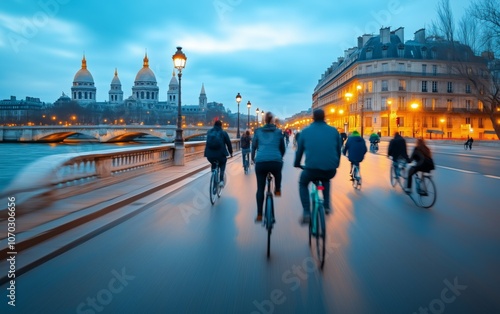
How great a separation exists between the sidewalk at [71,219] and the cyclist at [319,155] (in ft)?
11.0

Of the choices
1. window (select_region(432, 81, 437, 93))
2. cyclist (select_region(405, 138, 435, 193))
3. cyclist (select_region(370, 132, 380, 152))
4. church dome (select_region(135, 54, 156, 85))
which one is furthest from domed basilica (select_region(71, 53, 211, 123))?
cyclist (select_region(405, 138, 435, 193))

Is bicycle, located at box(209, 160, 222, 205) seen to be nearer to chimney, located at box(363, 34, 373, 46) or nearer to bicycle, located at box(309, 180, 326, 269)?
bicycle, located at box(309, 180, 326, 269)

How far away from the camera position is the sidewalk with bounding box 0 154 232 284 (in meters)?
5.64

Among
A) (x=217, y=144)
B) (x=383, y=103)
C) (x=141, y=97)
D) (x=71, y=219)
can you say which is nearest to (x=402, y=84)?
(x=383, y=103)

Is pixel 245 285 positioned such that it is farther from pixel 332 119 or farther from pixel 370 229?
pixel 332 119

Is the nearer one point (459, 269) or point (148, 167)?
point (459, 269)

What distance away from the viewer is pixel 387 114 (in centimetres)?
7756

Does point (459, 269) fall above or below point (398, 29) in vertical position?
below

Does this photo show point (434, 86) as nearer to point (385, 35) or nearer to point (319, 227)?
point (385, 35)

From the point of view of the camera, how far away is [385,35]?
264ft

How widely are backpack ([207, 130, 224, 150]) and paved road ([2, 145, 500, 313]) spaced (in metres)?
2.06

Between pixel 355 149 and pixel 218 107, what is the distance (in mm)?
184568

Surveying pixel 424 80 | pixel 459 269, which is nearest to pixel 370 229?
pixel 459 269

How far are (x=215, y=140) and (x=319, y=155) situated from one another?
4.84 m
